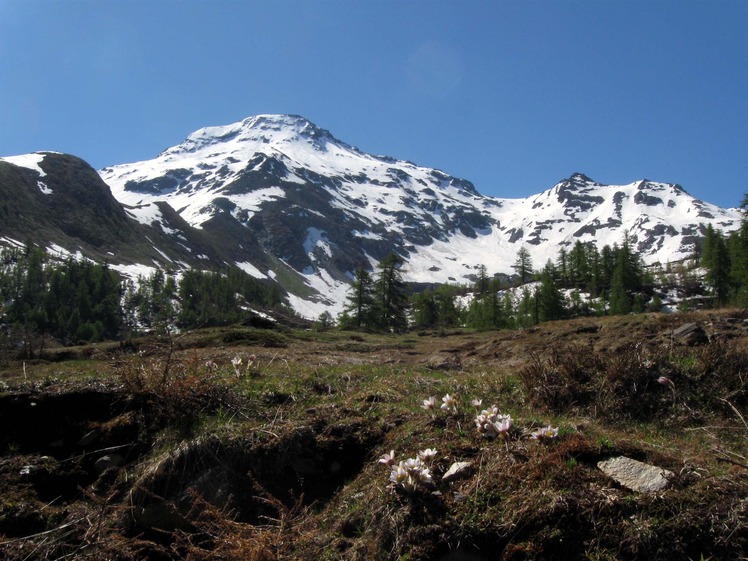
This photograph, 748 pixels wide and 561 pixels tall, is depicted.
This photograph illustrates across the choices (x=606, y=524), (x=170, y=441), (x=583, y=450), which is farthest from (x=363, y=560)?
(x=170, y=441)

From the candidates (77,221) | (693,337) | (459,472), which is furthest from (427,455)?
(77,221)

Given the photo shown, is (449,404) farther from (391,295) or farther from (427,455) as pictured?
(391,295)

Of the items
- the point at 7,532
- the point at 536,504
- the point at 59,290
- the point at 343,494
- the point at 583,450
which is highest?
the point at 59,290

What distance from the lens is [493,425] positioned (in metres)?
4.72

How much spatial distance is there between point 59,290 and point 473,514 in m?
111

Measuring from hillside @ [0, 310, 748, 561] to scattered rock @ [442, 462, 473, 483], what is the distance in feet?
0.06

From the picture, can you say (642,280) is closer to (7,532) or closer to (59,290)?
(7,532)

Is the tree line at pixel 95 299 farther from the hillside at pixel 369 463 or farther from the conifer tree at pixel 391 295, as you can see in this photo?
the hillside at pixel 369 463

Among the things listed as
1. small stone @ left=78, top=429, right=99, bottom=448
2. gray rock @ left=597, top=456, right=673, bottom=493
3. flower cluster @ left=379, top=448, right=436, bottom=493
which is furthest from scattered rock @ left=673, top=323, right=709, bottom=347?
small stone @ left=78, top=429, right=99, bottom=448

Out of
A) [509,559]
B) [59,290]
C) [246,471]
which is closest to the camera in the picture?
[509,559]

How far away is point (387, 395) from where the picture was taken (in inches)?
278

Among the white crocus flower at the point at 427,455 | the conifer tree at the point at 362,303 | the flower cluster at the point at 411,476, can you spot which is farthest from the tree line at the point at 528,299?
the flower cluster at the point at 411,476

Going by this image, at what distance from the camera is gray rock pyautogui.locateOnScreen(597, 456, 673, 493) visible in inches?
151

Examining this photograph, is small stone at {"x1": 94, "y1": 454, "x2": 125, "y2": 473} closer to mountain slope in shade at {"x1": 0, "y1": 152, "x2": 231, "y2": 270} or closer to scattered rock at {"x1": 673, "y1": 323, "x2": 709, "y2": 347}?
scattered rock at {"x1": 673, "y1": 323, "x2": 709, "y2": 347}
